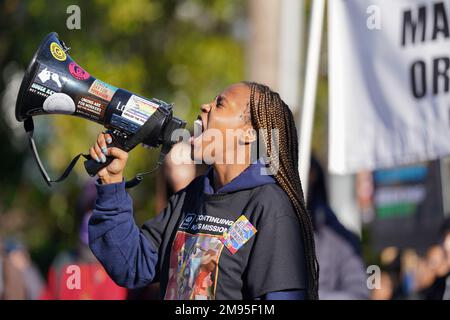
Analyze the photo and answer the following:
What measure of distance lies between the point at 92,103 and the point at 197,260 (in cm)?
70

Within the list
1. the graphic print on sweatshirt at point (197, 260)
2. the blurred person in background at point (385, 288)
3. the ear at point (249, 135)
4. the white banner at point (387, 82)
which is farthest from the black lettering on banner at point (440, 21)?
the blurred person in background at point (385, 288)

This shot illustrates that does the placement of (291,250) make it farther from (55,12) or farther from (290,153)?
(55,12)

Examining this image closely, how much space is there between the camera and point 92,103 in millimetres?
3611

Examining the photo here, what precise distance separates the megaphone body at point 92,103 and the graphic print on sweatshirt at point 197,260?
344 millimetres

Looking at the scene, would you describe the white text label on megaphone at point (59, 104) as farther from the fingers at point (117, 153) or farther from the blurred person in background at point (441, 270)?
the blurred person in background at point (441, 270)

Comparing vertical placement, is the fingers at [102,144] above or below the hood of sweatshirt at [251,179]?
above

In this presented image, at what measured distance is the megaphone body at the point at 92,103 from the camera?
3.57 metres

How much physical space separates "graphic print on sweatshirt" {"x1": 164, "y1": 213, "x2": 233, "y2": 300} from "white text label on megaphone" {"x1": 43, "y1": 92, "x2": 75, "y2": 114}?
62 cm

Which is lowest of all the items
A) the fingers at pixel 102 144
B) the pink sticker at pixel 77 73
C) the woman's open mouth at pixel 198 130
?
the fingers at pixel 102 144

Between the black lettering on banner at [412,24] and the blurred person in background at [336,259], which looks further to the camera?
the blurred person in background at [336,259]

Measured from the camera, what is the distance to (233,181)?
3.56m

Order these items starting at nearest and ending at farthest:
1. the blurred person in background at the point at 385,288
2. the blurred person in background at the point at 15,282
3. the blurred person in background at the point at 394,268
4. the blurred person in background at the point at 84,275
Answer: the blurred person in background at the point at 84,275 < the blurred person in background at the point at 385,288 < the blurred person in background at the point at 15,282 < the blurred person in background at the point at 394,268

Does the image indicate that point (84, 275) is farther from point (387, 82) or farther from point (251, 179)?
point (251, 179)

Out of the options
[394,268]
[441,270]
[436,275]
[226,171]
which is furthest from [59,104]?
[394,268]
